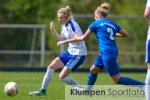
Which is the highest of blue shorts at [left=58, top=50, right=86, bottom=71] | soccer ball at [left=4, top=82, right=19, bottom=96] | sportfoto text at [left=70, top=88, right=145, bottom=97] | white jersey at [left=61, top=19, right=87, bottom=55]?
white jersey at [left=61, top=19, right=87, bottom=55]

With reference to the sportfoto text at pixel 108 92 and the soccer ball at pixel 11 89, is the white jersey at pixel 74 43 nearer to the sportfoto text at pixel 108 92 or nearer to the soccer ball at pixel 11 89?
the sportfoto text at pixel 108 92

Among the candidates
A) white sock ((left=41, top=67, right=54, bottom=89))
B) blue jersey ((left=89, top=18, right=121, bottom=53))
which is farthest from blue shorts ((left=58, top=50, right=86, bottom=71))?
blue jersey ((left=89, top=18, right=121, bottom=53))

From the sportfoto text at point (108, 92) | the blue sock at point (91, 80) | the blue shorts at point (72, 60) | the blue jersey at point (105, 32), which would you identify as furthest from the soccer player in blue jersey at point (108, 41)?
the blue shorts at point (72, 60)

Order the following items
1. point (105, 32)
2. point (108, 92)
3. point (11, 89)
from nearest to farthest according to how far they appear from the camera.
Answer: point (105, 32) → point (11, 89) → point (108, 92)

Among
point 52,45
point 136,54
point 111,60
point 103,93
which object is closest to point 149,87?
point 111,60

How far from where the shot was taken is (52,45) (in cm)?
3628

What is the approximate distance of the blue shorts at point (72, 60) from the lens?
13.3 metres

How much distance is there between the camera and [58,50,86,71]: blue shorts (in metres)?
13.3

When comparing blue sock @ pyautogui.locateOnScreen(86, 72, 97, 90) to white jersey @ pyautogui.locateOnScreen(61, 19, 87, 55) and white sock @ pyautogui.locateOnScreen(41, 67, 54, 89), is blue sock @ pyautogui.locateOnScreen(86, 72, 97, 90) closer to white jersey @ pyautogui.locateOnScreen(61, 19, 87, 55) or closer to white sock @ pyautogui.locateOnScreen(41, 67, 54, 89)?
white jersey @ pyautogui.locateOnScreen(61, 19, 87, 55)

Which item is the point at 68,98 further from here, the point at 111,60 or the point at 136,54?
the point at 136,54

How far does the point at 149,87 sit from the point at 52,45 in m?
26.4

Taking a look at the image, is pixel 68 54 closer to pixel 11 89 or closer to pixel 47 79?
pixel 47 79

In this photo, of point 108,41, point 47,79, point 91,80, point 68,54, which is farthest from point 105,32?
point 47,79

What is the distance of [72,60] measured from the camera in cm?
1338
